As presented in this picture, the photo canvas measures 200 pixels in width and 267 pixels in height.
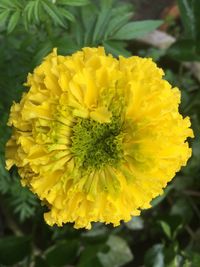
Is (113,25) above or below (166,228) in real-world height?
above

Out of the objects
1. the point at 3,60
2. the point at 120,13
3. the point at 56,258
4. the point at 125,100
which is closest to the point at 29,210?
the point at 56,258

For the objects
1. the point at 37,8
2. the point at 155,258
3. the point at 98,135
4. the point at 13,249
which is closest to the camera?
the point at 98,135

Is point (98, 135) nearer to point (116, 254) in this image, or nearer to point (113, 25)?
point (113, 25)

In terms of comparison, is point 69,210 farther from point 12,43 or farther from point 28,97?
point 12,43

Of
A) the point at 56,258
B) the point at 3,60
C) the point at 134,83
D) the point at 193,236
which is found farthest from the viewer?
the point at 193,236

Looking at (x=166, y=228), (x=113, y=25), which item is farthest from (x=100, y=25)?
(x=166, y=228)

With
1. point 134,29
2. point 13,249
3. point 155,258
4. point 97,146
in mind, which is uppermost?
point 134,29

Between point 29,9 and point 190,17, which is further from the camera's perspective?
point 190,17
